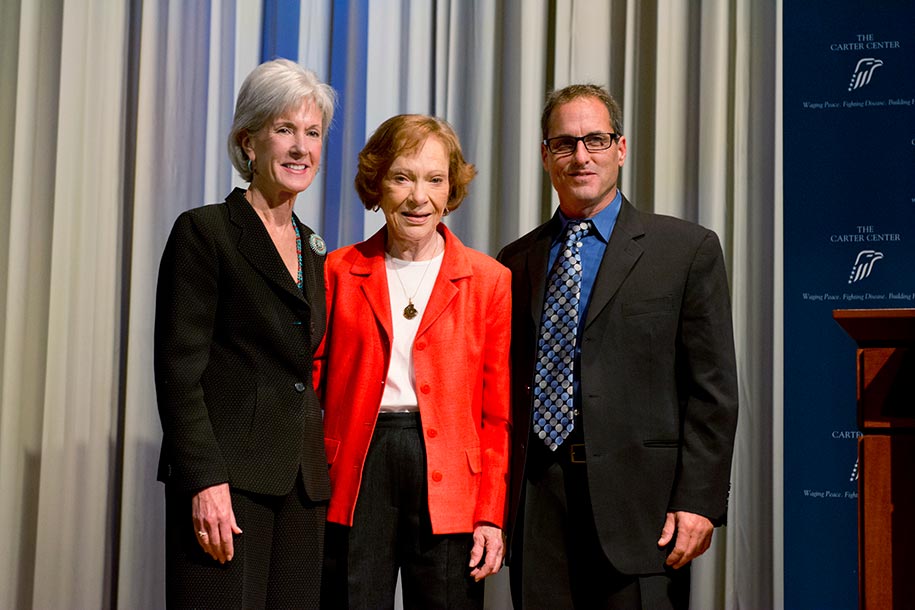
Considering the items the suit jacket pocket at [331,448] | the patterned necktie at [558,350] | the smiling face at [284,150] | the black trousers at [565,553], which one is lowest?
the black trousers at [565,553]

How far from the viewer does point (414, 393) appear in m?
2.23

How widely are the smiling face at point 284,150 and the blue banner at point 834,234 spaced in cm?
200

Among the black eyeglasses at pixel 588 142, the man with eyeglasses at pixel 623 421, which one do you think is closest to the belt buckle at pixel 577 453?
the man with eyeglasses at pixel 623 421

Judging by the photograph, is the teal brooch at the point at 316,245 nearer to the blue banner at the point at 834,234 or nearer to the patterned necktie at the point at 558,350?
the patterned necktie at the point at 558,350

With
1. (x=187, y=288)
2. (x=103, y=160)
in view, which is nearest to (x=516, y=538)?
(x=187, y=288)

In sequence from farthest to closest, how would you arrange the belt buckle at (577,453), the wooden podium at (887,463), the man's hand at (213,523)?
1. the belt buckle at (577,453)
2. the man's hand at (213,523)
3. the wooden podium at (887,463)

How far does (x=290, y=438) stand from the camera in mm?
2115

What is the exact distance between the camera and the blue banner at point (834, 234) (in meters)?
3.45

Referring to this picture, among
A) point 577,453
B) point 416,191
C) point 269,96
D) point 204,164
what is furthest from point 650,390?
point 204,164

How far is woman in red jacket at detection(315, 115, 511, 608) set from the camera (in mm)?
2150

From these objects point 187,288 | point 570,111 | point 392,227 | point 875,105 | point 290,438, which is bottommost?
point 290,438

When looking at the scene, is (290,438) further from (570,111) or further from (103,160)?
(103,160)

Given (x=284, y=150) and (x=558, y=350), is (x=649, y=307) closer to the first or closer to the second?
(x=558, y=350)

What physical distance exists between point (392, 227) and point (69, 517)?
2.16m
